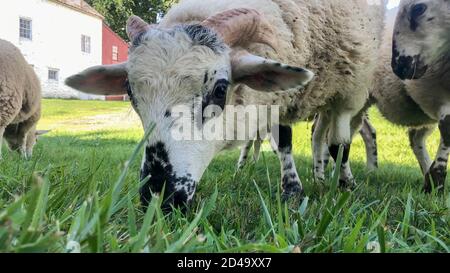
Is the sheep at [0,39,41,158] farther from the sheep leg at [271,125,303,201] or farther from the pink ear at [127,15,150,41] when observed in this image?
Answer: the pink ear at [127,15,150,41]

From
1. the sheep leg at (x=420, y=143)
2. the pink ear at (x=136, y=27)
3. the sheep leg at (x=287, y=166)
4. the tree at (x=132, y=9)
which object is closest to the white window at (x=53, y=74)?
the tree at (x=132, y=9)

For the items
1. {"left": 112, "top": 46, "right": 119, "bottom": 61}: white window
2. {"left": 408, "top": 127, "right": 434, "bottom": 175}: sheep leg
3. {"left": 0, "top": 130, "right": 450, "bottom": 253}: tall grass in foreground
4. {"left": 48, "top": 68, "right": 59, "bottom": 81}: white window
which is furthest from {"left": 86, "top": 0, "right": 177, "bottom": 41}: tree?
{"left": 0, "top": 130, "right": 450, "bottom": 253}: tall grass in foreground

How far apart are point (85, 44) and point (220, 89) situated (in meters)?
29.9

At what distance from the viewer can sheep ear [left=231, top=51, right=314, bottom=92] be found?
2.86 m

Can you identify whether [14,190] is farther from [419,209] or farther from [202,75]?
[419,209]

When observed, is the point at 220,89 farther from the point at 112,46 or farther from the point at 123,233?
the point at 112,46

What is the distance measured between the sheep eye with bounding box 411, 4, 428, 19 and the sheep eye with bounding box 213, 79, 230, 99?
2.88 meters

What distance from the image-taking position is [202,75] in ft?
8.80

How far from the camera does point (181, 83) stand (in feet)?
8.58

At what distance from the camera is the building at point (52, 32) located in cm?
2569

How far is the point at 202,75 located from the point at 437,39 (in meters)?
3.13

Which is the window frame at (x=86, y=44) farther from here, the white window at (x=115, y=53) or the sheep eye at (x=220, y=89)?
the sheep eye at (x=220, y=89)

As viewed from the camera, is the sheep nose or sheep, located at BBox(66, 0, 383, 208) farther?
the sheep nose
